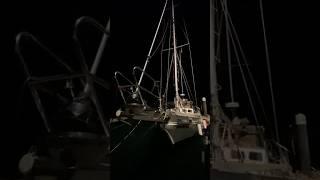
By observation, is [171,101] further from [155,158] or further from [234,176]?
[234,176]

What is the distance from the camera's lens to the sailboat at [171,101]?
2.56 metres

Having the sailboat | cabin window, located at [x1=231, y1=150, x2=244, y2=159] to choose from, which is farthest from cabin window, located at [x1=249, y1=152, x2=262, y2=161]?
the sailboat

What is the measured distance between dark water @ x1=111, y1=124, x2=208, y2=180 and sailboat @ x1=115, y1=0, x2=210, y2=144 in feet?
0.24

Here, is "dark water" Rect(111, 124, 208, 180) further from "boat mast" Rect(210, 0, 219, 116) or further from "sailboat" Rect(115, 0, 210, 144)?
"boat mast" Rect(210, 0, 219, 116)

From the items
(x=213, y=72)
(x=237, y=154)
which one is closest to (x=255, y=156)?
(x=237, y=154)

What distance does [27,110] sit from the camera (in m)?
2.11

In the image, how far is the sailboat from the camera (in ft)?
8.39

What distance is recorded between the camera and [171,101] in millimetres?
2852

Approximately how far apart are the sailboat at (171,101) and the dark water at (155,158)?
7 centimetres

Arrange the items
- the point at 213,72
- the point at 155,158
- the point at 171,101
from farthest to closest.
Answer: the point at 171,101 → the point at 213,72 → the point at 155,158

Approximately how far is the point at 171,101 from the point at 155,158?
1.68 feet

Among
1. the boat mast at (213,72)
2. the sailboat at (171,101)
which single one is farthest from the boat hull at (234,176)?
the boat mast at (213,72)

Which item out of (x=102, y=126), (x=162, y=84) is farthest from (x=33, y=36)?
(x=162, y=84)

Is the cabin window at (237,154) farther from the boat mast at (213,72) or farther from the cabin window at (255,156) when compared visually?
the boat mast at (213,72)
